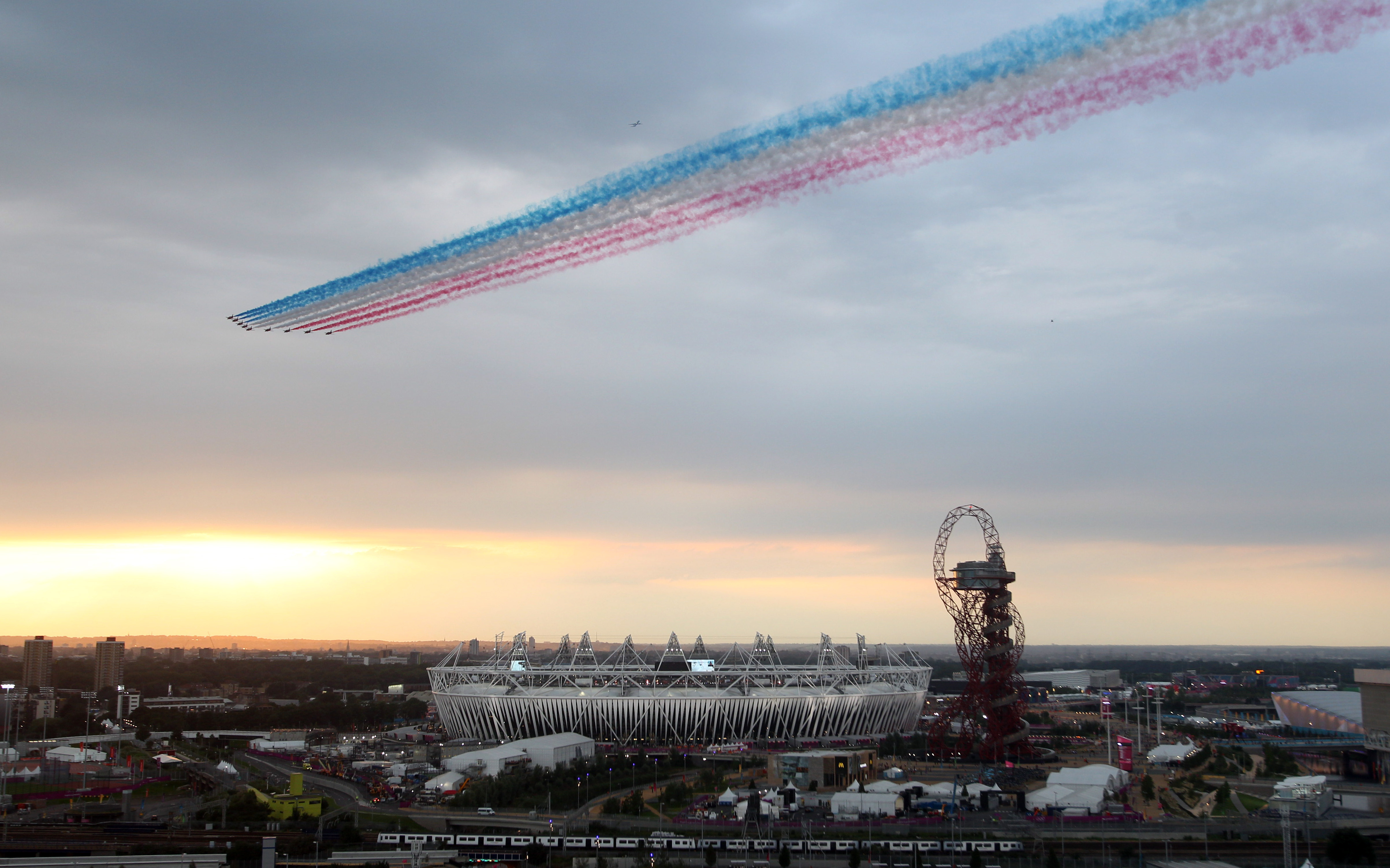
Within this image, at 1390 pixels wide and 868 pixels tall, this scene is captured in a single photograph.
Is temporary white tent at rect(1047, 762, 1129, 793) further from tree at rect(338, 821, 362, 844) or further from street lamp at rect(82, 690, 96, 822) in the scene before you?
street lamp at rect(82, 690, 96, 822)

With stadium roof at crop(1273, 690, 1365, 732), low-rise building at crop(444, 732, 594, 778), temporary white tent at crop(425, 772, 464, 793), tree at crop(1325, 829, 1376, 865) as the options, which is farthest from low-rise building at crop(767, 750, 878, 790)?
stadium roof at crop(1273, 690, 1365, 732)

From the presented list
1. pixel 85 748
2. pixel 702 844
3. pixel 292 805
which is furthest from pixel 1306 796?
pixel 85 748

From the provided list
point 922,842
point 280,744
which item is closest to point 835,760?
point 922,842

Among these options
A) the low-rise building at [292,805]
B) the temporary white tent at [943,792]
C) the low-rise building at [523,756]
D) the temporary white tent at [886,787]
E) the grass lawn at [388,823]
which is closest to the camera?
the grass lawn at [388,823]

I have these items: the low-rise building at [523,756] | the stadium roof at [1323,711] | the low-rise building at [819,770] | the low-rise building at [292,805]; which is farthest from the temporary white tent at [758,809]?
the stadium roof at [1323,711]

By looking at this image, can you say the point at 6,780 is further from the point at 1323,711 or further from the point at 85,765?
the point at 1323,711

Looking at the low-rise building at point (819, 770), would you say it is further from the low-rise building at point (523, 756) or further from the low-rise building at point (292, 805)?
the low-rise building at point (292, 805)
